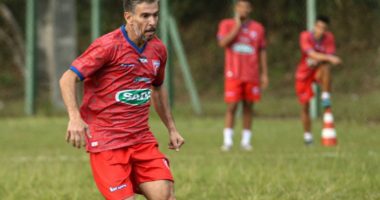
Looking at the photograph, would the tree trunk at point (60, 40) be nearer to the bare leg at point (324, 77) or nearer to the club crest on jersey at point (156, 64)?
the bare leg at point (324, 77)

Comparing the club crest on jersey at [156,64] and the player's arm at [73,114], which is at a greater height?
the club crest on jersey at [156,64]

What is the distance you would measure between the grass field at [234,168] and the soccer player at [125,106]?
2197 mm

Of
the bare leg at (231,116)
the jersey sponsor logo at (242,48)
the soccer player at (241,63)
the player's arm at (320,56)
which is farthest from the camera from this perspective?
the jersey sponsor logo at (242,48)

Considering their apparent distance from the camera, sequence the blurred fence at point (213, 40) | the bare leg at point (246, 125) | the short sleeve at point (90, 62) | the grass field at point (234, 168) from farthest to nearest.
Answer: the blurred fence at point (213, 40)
the bare leg at point (246, 125)
the grass field at point (234, 168)
the short sleeve at point (90, 62)

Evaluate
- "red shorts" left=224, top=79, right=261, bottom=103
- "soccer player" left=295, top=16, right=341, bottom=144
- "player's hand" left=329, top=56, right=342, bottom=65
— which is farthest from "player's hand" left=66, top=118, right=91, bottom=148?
"soccer player" left=295, top=16, right=341, bottom=144

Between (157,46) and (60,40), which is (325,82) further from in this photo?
(60,40)

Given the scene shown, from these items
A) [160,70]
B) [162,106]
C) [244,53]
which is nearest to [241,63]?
[244,53]

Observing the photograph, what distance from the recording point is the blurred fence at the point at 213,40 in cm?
2125

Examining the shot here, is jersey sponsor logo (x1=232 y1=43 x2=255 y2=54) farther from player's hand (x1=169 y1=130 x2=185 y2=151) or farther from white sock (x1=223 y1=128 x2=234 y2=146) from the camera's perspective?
player's hand (x1=169 y1=130 x2=185 y2=151)

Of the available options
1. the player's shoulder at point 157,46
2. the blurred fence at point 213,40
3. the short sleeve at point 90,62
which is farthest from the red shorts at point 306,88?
the short sleeve at point 90,62

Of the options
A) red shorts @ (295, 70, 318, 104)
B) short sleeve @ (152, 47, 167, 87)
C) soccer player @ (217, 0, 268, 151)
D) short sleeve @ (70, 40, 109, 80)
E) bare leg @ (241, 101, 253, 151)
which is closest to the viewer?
short sleeve @ (70, 40, 109, 80)

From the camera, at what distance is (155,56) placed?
21.2 feet

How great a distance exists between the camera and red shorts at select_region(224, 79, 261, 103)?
47.3 feet

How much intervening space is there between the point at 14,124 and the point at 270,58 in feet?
24.0
